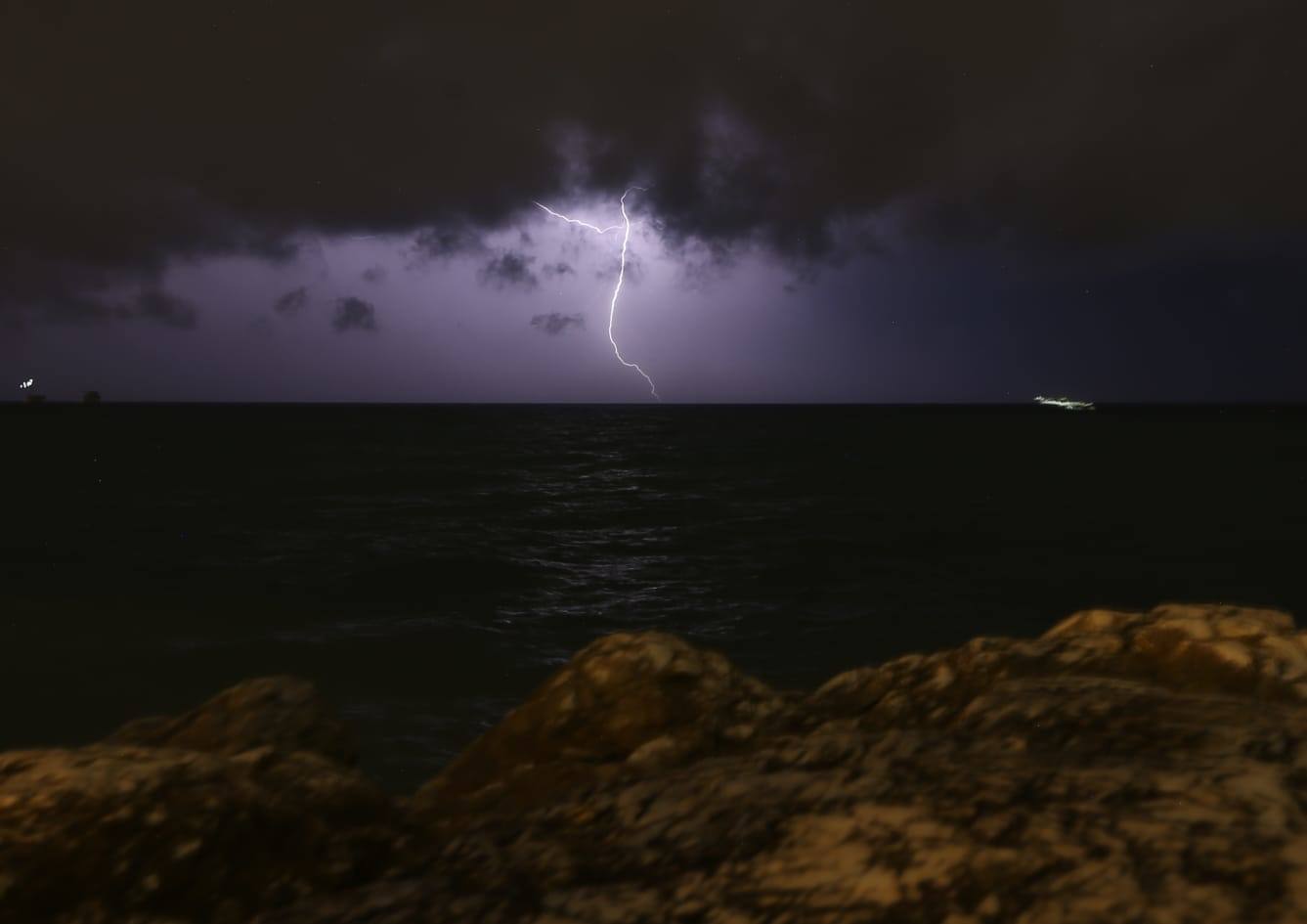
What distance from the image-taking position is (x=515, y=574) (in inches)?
694

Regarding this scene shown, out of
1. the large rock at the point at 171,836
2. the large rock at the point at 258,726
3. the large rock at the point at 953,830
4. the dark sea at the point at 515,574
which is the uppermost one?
the large rock at the point at 953,830

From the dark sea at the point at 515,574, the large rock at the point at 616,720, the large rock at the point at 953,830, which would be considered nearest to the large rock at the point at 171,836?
the large rock at the point at 953,830

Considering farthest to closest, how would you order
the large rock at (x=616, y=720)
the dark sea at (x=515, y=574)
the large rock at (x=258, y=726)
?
the dark sea at (x=515, y=574) → the large rock at (x=258, y=726) → the large rock at (x=616, y=720)

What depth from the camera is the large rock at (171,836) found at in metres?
2.35

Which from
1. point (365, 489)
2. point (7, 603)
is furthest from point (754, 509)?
point (7, 603)

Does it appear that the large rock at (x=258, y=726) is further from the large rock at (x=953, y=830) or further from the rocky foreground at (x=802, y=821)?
the large rock at (x=953, y=830)

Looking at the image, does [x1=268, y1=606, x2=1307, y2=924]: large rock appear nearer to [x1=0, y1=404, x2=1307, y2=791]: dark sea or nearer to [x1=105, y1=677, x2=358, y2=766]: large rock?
[x1=105, y1=677, x2=358, y2=766]: large rock

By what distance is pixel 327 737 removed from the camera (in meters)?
4.21

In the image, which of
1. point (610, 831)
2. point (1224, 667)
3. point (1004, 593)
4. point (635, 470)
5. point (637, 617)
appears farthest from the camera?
point (635, 470)

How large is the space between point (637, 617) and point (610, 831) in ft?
38.9

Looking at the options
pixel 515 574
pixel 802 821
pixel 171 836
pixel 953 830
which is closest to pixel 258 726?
pixel 171 836

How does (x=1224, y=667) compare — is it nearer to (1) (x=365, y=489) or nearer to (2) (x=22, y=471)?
(1) (x=365, y=489)

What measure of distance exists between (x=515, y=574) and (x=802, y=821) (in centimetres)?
1595

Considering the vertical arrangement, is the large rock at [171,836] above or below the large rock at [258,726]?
above
